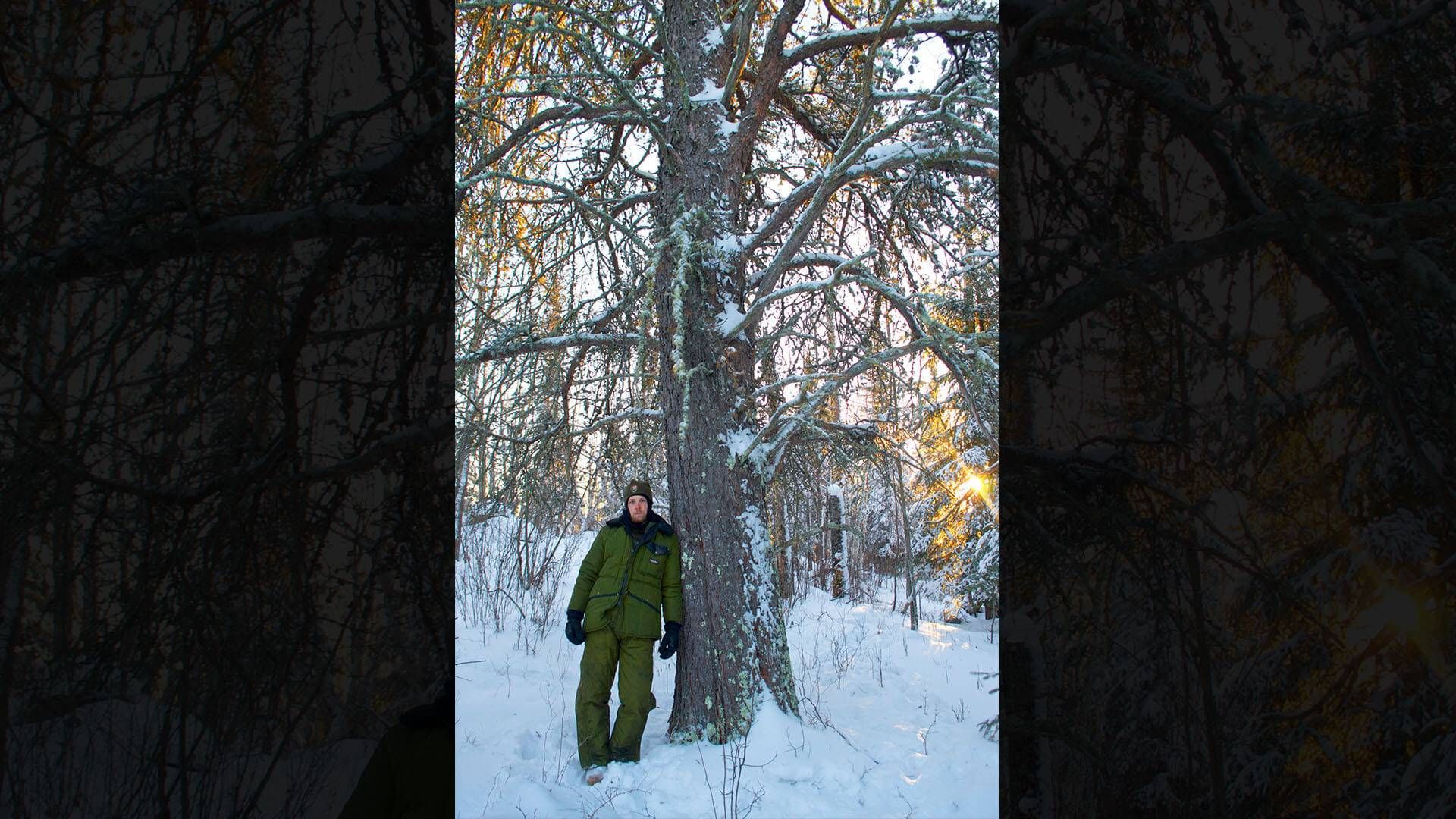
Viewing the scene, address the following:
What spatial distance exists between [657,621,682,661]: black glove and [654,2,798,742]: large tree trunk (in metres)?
0.06

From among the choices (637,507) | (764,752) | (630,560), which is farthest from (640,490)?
(764,752)

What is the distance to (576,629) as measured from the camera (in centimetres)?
424

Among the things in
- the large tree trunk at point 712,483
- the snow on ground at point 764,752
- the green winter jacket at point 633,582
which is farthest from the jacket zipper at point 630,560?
the snow on ground at point 764,752

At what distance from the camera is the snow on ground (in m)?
3.58

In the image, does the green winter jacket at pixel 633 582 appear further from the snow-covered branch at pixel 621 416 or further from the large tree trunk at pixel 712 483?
the snow-covered branch at pixel 621 416
